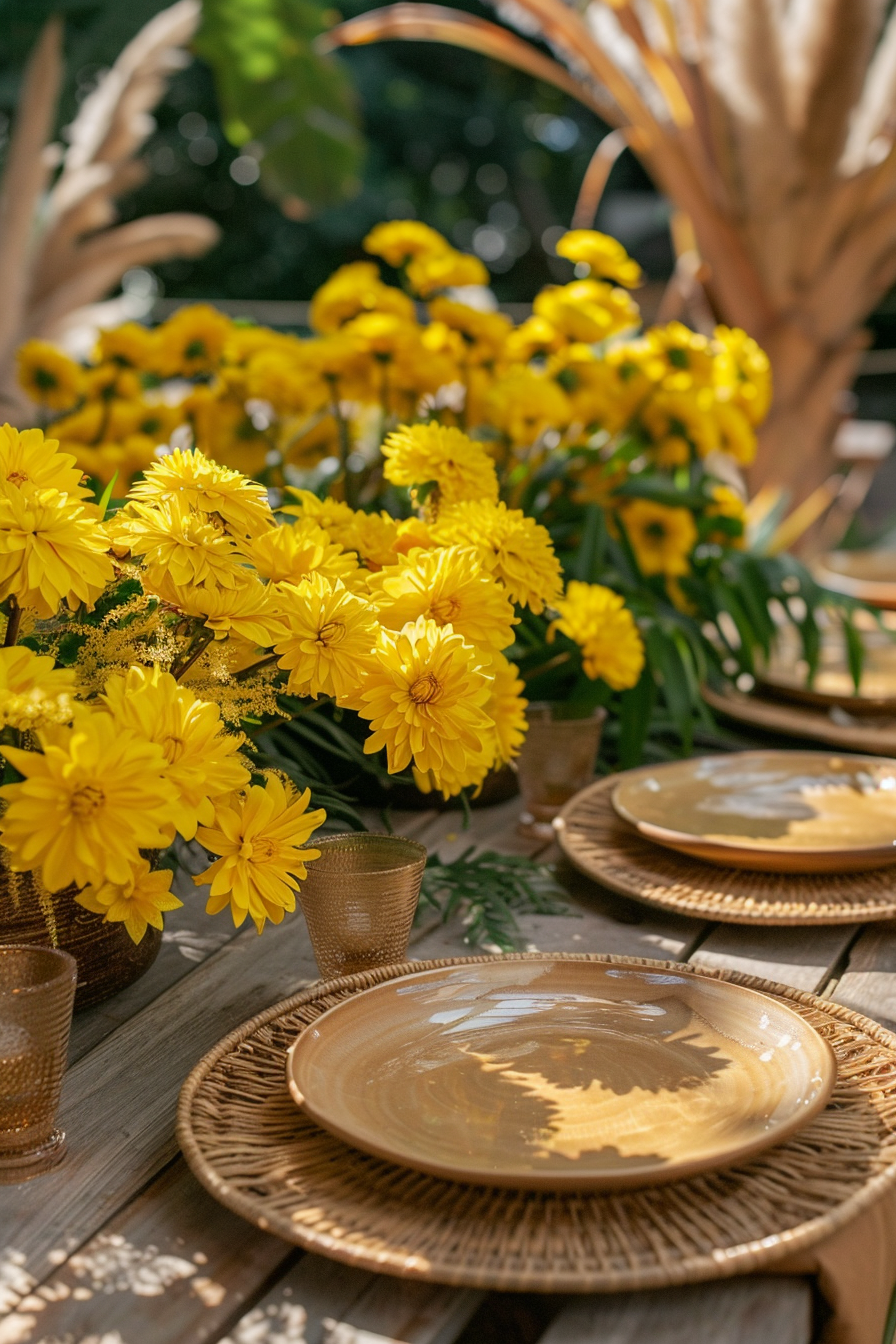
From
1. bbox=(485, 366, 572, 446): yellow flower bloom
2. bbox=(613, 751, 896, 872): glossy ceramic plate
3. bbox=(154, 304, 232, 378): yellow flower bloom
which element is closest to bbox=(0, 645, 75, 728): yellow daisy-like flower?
bbox=(613, 751, 896, 872): glossy ceramic plate

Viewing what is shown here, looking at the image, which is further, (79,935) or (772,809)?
(772,809)

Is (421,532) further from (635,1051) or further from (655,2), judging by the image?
(655,2)

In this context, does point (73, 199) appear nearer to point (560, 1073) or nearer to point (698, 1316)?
point (560, 1073)

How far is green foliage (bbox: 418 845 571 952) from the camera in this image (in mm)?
865

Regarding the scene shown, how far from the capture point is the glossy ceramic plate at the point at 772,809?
0.89 metres

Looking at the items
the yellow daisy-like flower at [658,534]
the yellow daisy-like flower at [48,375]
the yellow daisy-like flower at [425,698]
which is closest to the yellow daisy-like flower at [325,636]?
the yellow daisy-like flower at [425,698]

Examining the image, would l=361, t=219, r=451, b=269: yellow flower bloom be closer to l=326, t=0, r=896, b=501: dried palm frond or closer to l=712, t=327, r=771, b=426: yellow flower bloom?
l=712, t=327, r=771, b=426: yellow flower bloom

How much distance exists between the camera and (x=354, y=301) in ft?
4.57

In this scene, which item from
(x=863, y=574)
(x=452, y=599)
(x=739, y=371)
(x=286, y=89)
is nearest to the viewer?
(x=452, y=599)

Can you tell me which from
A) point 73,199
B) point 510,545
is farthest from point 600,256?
point 73,199

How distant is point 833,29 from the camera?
206 centimetres

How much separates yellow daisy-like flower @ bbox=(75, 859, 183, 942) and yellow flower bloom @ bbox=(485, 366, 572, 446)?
81cm

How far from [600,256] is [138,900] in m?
1.10

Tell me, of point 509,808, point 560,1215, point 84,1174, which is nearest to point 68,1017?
point 84,1174
